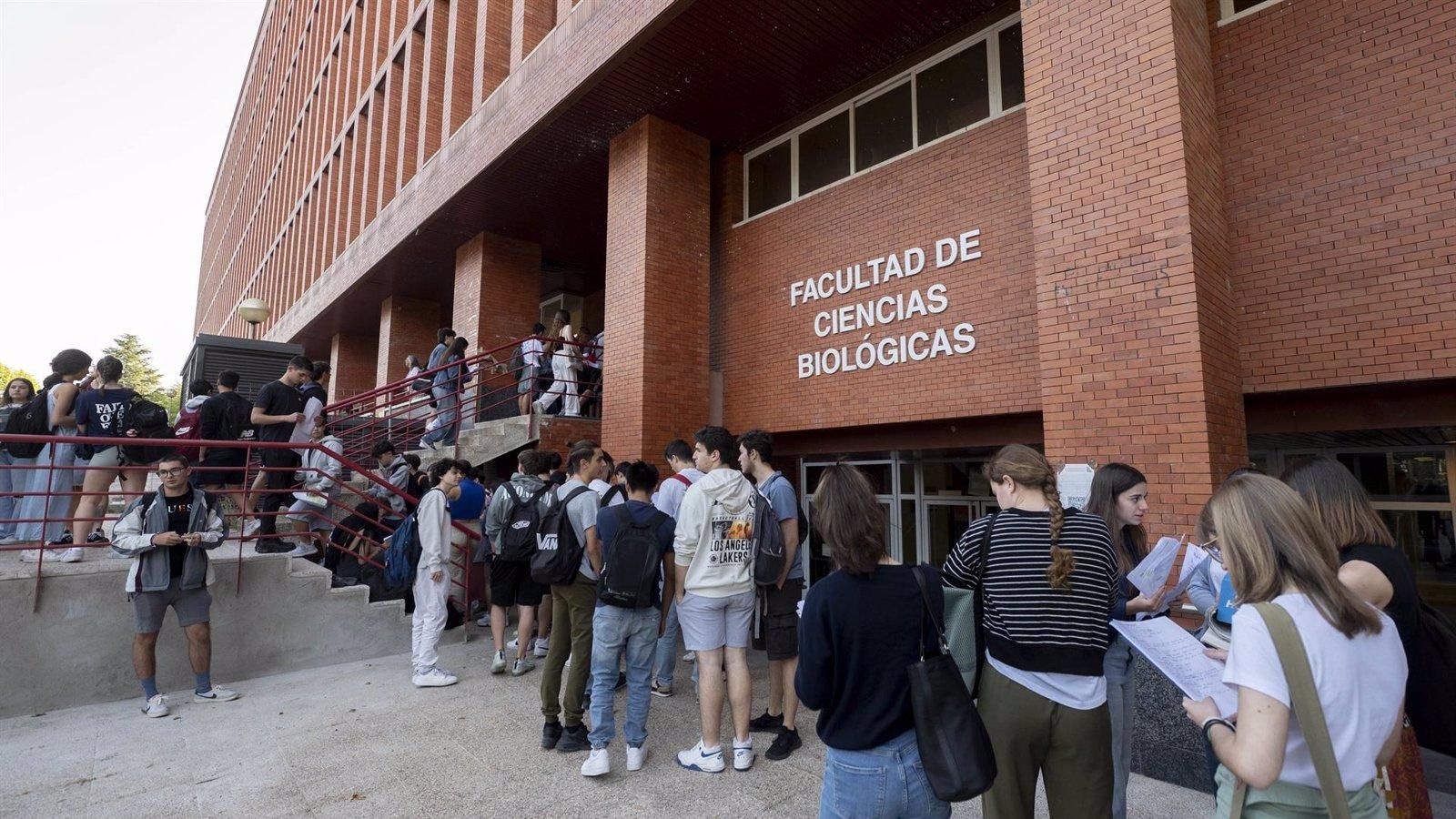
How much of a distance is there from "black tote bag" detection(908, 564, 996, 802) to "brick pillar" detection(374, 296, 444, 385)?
17675 millimetres

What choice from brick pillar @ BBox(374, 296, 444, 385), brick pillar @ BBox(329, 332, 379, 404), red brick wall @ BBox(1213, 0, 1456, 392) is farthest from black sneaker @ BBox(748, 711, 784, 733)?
brick pillar @ BBox(329, 332, 379, 404)

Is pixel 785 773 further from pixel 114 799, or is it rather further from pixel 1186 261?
pixel 1186 261

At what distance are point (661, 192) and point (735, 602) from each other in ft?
23.4

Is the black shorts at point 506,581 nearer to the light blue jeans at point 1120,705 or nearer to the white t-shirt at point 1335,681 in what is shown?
the light blue jeans at point 1120,705

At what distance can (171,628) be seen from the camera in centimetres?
570

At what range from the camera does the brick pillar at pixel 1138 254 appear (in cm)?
462

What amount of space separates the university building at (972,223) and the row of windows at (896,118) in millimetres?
42

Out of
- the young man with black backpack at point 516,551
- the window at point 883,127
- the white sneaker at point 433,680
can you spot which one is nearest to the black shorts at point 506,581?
the young man with black backpack at point 516,551

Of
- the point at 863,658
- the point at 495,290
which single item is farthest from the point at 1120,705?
the point at 495,290

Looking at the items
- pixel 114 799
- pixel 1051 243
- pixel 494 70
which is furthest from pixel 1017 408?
pixel 494 70

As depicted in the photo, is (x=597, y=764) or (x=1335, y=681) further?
→ (x=597, y=764)

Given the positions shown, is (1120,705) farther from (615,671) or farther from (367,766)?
(367,766)

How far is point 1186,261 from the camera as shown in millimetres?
4652

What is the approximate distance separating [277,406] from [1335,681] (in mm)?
9000
